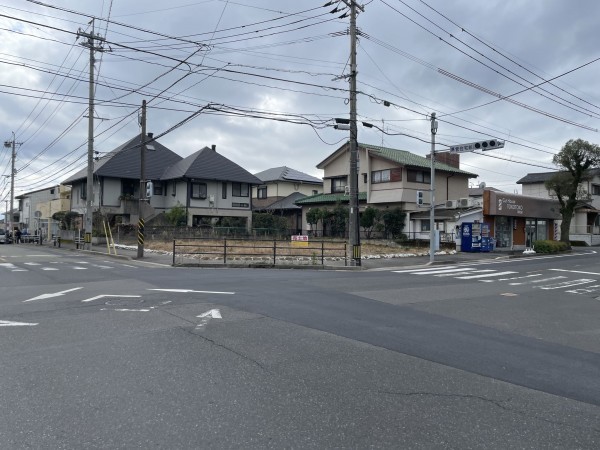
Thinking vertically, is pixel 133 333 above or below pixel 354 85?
below

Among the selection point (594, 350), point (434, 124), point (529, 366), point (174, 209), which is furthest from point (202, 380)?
point (174, 209)

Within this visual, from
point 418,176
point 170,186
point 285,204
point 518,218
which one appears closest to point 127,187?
point 170,186

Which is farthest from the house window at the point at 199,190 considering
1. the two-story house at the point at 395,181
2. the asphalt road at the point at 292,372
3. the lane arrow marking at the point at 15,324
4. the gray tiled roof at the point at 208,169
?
the lane arrow marking at the point at 15,324

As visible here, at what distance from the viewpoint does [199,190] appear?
140 ft

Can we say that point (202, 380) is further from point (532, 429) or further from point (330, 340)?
point (532, 429)

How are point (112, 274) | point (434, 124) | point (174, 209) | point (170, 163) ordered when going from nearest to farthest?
point (112, 274), point (434, 124), point (174, 209), point (170, 163)

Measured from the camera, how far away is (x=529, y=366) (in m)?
5.91

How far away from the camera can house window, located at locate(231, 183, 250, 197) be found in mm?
45156

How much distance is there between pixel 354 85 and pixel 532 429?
19509mm

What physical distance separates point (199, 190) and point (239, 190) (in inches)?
175

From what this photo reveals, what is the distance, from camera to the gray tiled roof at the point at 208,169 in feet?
138

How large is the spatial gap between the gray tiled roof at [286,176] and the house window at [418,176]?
1844 centimetres

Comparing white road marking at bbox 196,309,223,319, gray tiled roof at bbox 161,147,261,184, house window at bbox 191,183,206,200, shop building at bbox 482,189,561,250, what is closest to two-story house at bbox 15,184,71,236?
gray tiled roof at bbox 161,147,261,184

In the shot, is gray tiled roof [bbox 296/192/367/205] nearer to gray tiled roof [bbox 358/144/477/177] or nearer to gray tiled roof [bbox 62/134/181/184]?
gray tiled roof [bbox 358/144/477/177]
